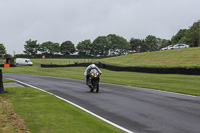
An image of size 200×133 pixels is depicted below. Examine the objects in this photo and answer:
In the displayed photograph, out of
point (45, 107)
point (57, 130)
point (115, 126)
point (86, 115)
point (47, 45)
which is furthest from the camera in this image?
point (47, 45)

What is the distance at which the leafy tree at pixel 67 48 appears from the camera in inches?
6043

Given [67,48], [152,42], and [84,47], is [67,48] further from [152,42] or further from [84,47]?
[152,42]

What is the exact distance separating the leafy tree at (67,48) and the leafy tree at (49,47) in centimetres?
309

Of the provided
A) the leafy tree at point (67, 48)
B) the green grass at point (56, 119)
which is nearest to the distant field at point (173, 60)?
the green grass at point (56, 119)

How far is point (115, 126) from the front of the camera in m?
6.95

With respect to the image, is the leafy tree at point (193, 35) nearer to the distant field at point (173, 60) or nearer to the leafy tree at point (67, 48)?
the distant field at point (173, 60)

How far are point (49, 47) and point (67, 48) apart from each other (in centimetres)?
1079

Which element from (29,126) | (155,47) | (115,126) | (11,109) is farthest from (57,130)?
(155,47)

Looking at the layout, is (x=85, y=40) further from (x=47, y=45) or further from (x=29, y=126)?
(x=29, y=126)

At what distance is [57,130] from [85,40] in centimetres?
15011

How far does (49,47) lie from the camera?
150250mm

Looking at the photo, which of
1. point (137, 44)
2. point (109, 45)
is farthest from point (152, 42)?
point (109, 45)

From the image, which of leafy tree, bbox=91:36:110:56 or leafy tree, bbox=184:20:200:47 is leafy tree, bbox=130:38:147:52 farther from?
leafy tree, bbox=184:20:200:47

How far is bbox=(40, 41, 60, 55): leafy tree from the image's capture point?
493ft
